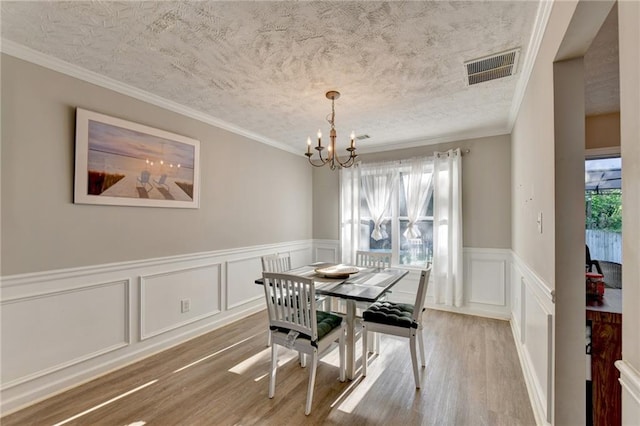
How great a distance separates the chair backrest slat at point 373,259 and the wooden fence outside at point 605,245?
2100mm

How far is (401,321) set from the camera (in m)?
2.33

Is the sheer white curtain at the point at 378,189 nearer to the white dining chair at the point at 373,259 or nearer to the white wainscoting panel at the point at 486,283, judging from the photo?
the white dining chair at the point at 373,259

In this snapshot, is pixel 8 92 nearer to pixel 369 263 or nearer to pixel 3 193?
pixel 3 193

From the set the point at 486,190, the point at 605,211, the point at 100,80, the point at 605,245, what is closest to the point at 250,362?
the point at 100,80

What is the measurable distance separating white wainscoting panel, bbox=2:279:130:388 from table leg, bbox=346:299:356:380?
203cm

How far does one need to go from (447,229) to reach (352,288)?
92.5 inches

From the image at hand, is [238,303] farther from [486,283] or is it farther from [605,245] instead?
[605,245]

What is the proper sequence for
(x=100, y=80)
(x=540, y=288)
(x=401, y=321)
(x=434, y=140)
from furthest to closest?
(x=434, y=140)
(x=100, y=80)
(x=401, y=321)
(x=540, y=288)

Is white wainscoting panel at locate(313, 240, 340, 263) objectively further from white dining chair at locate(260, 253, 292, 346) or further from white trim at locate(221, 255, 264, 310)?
white dining chair at locate(260, 253, 292, 346)

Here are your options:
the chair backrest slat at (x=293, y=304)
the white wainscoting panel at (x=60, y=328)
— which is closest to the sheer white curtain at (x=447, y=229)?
the chair backrest slat at (x=293, y=304)

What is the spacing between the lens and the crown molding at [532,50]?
1.59 meters

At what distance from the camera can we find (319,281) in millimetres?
2621

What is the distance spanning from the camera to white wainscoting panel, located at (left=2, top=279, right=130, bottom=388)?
202cm

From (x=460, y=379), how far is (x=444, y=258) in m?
1.98
